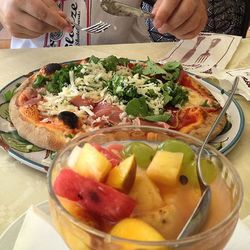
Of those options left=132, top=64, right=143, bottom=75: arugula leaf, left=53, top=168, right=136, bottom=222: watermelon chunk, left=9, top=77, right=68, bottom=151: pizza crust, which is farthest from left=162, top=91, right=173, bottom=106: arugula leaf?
left=53, top=168, right=136, bottom=222: watermelon chunk

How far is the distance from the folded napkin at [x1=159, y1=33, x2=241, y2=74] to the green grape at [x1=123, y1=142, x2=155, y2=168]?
2.24ft

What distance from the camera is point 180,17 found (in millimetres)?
1214

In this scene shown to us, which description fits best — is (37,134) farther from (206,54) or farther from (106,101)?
(206,54)

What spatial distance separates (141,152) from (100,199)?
3.5 inches

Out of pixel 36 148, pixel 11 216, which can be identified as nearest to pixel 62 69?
pixel 36 148

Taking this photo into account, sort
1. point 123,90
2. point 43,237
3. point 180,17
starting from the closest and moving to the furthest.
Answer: point 43,237
point 123,90
point 180,17

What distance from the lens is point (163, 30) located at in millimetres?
1228

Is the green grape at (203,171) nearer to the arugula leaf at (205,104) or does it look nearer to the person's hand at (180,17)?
the arugula leaf at (205,104)

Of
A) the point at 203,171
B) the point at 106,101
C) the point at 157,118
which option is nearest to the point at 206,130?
the point at 157,118

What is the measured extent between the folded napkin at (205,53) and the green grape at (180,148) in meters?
0.67

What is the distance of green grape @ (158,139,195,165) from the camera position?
516 millimetres

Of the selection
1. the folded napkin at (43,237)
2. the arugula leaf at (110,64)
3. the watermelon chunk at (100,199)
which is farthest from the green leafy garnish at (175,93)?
the watermelon chunk at (100,199)

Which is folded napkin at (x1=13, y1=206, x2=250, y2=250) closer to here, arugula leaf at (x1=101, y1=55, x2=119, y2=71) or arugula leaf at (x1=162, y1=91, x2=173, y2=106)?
arugula leaf at (x1=162, y1=91, x2=173, y2=106)

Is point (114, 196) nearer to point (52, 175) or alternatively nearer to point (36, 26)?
point (52, 175)
